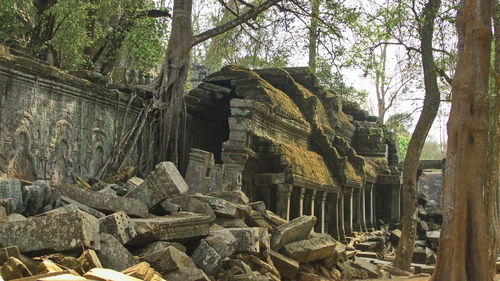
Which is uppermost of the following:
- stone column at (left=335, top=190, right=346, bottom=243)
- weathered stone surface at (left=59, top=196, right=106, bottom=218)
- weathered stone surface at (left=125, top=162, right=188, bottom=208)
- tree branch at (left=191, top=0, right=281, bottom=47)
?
tree branch at (left=191, top=0, right=281, bottom=47)

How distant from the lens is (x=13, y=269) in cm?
406

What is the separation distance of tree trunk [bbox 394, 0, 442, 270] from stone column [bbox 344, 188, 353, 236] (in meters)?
5.72

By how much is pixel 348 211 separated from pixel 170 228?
46.1 feet

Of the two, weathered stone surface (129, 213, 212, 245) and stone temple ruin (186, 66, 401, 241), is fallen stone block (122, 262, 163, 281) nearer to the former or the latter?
weathered stone surface (129, 213, 212, 245)

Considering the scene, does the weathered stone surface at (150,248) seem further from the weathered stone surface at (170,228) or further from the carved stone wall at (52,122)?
the carved stone wall at (52,122)

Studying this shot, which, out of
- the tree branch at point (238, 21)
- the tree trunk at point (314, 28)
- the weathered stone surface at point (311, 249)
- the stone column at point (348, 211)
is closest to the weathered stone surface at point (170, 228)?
the weathered stone surface at point (311, 249)

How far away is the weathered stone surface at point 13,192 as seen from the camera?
5.94 m

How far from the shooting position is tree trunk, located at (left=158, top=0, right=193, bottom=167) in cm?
1084

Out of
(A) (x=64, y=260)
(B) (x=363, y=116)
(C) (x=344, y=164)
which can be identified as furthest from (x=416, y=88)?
(A) (x=64, y=260)

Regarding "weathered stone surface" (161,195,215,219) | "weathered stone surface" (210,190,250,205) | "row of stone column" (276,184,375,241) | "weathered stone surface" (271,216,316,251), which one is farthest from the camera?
"row of stone column" (276,184,375,241)

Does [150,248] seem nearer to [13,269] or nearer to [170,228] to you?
[170,228]

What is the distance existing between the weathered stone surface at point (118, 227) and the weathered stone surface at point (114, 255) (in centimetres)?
23

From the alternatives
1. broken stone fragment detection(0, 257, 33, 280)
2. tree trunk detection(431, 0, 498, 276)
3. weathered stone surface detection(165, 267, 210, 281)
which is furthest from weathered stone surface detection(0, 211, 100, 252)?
tree trunk detection(431, 0, 498, 276)

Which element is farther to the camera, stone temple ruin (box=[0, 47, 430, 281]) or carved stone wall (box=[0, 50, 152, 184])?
carved stone wall (box=[0, 50, 152, 184])
